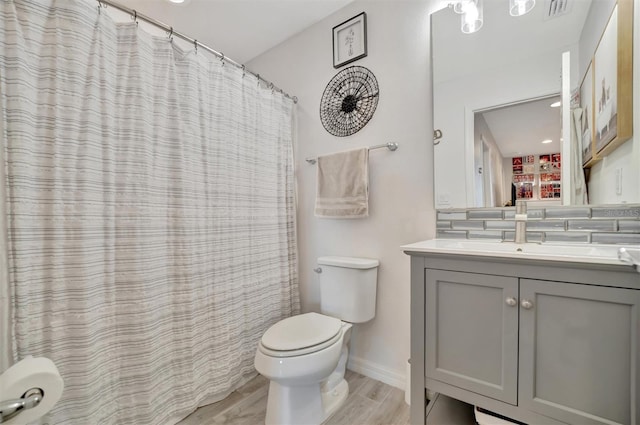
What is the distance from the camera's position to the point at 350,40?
1.80 metres

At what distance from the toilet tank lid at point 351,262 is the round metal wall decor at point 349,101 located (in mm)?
839

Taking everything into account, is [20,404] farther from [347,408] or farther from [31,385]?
[347,408]

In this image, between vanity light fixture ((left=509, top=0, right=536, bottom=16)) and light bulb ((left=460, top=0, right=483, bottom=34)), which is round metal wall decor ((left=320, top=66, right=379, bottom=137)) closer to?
light bulb ((left=460, top=0, right=483, bottom=34))

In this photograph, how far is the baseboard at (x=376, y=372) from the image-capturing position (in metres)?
1.62

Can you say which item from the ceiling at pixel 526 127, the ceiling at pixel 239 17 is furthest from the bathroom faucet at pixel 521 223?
the ceiling at pixel 239 17

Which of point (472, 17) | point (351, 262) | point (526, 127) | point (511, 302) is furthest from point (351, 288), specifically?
point (472, 17)

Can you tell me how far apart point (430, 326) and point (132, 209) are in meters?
1.39

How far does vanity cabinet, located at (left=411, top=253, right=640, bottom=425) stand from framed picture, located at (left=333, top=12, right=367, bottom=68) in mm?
1420

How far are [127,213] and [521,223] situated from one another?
1.79 m

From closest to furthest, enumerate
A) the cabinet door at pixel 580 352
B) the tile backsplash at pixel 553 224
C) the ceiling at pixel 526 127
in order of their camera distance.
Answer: the cabinet door at pixel 580 352, the tile backsplash at pixel 553 224, the ceiling at pixel 526 127

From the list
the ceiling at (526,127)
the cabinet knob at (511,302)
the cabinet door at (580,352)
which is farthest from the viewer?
the ceiling at (526,127)

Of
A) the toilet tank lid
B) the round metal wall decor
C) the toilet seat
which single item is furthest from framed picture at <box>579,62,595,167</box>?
the toilet seat

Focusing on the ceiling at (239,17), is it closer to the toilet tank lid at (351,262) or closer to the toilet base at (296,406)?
the toilet tank lid at (351,262)

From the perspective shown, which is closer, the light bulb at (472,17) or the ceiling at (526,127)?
the ceiling at (526,127)
